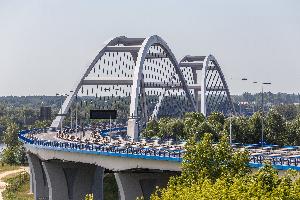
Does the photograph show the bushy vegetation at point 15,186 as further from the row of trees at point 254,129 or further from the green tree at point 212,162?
the green tree at point 212,162

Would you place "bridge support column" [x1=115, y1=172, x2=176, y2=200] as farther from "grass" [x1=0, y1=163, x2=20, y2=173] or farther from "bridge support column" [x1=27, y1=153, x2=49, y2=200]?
"grass" [x1=0, y1=163, x2=20, y2=173]

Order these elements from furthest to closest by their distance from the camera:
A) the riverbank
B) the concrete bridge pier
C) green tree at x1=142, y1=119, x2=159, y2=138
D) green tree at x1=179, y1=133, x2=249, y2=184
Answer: green tree at x1=142, y1=119, x2=159, y2=138
the riverbank
the concrete bridge pier
green tree at x1=179, y1=133, x2=249, y2=184

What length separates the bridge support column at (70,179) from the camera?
10988 centimetres

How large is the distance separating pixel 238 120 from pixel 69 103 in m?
43.4

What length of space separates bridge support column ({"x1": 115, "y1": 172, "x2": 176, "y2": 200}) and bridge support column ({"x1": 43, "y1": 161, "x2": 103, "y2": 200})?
1914 cm

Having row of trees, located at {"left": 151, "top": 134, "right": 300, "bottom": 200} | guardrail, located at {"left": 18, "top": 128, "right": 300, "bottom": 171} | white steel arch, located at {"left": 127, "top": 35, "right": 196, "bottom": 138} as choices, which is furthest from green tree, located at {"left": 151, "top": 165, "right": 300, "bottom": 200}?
white steel arch, located at {"left": 127, "top": 35, "right": 196, "bottom": 138}

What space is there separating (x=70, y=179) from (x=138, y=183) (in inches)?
925

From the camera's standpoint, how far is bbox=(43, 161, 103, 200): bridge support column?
109875 mm

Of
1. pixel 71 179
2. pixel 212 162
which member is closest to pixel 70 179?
pixel 71 179

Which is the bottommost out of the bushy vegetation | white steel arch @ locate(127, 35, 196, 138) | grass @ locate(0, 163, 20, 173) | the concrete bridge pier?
the bushy vegetation

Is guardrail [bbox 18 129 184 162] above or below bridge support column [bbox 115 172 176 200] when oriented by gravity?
above

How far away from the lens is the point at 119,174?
3482 inches

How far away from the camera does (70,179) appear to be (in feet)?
364

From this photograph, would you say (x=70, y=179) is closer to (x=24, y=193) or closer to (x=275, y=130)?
(x=24, y=193)
